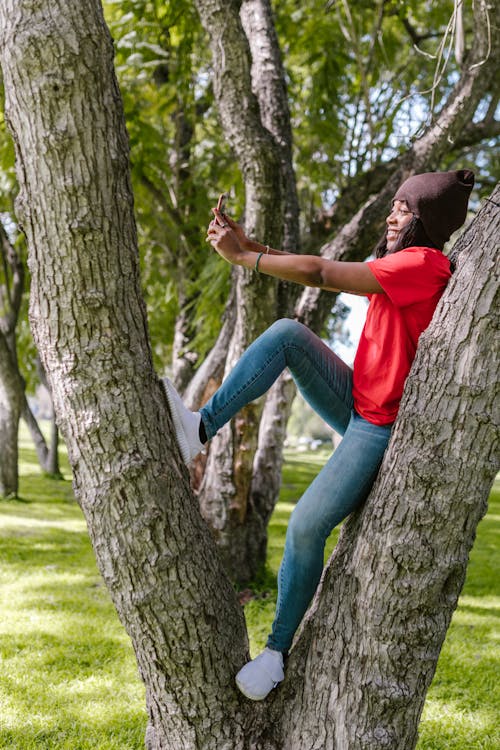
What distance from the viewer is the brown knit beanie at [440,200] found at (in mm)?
2441

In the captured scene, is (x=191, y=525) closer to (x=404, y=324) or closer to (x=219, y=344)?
(x=404, y=324)

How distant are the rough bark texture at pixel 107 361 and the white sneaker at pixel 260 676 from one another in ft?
0.23

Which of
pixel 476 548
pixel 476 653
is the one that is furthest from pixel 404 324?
pixel 476 548

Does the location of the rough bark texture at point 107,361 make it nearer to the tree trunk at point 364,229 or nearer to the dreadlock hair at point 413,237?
the dreadlock hair at point 413,237

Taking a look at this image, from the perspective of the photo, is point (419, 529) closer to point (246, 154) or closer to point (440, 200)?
point (440, 200)

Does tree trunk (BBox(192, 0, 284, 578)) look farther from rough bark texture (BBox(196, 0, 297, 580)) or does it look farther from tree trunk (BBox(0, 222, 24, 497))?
tree trunk (BBox(0, 222, 24, 497))

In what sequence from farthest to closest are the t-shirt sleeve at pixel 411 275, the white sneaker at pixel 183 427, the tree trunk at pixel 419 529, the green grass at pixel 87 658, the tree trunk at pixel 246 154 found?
the tree trunk at pixel 246 154 < the green grass at pixel 87 658 < the white sneaker at pixel 183 427 < the t-shirt sleeve at pixel 411 275 < the tree trunk at pixel 419 529

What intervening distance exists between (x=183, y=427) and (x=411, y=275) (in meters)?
0.93

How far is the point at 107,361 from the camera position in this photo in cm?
212

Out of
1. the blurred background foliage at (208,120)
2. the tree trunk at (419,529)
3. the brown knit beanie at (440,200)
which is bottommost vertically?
the tree trunk at (419,529)

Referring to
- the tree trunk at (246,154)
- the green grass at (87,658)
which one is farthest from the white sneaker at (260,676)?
the tree trunk at (246,154)

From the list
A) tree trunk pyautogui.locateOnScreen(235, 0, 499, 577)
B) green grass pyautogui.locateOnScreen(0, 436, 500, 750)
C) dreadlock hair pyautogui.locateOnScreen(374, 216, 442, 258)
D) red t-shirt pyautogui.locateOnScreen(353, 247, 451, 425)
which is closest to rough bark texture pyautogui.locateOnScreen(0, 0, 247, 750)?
red t-shirt pyautogui.locateOnScreen(353, 247, 451, 425)

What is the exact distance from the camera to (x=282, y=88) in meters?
5.38

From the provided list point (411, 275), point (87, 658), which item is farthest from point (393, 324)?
point (87, 658)
